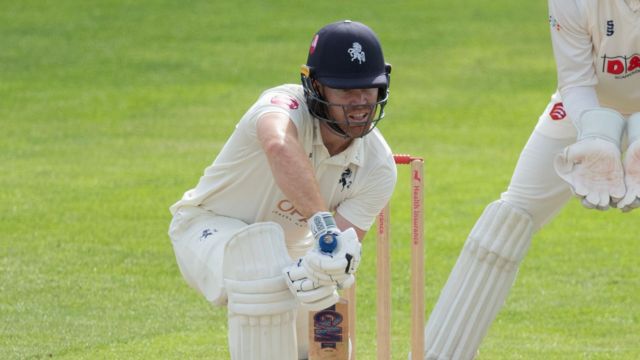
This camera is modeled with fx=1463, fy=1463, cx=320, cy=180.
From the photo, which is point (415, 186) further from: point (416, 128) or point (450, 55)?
point (450, 55)

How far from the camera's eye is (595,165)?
15.3 feet

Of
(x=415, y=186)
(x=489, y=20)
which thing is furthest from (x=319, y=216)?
(x=489, y=20)

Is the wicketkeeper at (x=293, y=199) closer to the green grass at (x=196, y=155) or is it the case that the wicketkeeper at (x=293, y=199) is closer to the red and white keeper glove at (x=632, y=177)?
the red and white keeper glove at (x=632, y=177)

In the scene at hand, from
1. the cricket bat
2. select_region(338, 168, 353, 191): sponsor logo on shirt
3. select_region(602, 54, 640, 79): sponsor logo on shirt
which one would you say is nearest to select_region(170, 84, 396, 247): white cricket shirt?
select_region(338, 168, 353, 191): sponsor logo on shirt

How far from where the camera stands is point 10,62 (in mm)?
13609

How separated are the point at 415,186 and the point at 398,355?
1510 mm

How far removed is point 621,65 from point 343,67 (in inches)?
45.4

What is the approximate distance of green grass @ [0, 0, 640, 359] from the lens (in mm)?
6672

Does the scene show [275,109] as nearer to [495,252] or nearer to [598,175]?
[598,175]

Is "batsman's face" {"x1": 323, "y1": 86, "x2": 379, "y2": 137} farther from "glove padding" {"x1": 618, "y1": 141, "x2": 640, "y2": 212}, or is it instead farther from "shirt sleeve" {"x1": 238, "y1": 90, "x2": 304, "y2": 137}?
"glove padding" {"x1": 618, "y1": 141, "x2": 640, "y2": 212}

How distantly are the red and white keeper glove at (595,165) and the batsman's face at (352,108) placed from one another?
2.45 ft

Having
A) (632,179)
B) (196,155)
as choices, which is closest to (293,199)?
(632,179)

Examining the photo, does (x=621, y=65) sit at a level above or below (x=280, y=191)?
above

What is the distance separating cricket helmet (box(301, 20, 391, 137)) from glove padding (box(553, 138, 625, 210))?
0.71m
